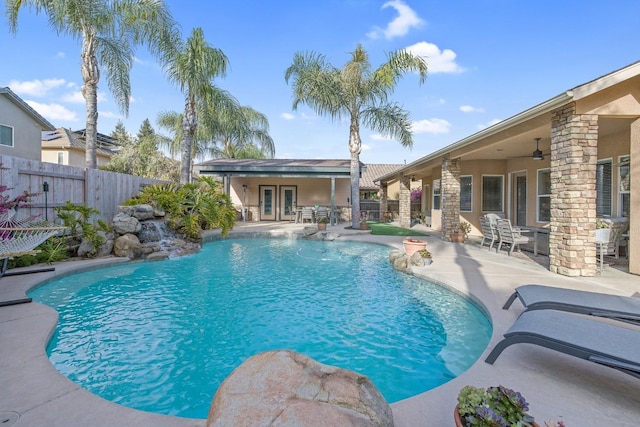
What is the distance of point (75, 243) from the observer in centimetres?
728

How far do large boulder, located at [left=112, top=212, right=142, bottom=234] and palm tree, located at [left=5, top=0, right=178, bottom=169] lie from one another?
387cm

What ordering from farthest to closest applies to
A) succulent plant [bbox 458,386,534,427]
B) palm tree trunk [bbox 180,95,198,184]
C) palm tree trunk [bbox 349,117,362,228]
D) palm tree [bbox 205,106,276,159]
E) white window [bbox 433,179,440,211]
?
palm tree [bbox 205,106,276,159] < white window [bbox 433,179,440,211] < palm tree trunk [bbox 349,117,362,228] < palm tree trunk [bbox 180,95,198,184] < succulent plant [bbox 458,386,534,427]

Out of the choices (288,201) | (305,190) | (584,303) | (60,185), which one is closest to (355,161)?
(305,190)

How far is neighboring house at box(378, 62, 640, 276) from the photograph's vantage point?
5.34 m

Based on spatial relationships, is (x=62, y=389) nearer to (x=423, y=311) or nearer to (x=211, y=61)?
(x=423, y=311)

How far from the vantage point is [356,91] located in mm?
13078

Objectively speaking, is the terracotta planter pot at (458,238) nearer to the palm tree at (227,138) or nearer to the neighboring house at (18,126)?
the palm tree at (227,138)

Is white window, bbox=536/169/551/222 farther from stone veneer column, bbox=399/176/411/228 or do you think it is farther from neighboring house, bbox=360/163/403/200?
neighboring house, bbox=360/163/403/200

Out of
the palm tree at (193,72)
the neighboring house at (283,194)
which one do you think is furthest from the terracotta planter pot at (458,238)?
the palm tree at (193,72)

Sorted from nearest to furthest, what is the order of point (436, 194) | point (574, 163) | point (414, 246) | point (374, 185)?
point (574, 163) → point (414, 246) → point (436, 194) → point (374, 185)

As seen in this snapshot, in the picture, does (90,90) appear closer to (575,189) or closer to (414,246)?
(414,246)

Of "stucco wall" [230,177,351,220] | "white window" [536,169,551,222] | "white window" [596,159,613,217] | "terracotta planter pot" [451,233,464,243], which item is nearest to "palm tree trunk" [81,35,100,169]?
"stucco wall" [230,177,351,220]

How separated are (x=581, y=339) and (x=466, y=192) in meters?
11.0

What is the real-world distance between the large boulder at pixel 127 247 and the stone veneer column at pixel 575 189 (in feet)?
30.3
